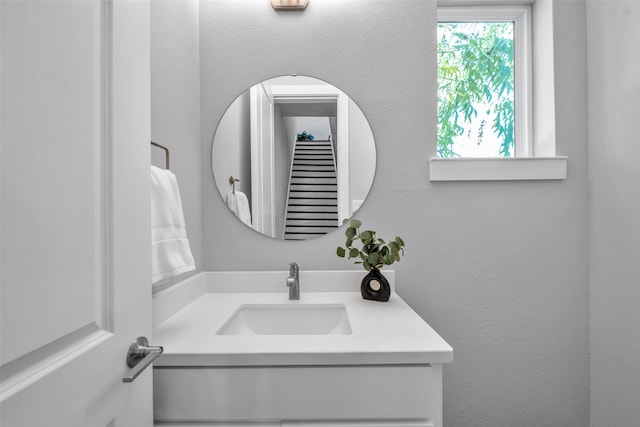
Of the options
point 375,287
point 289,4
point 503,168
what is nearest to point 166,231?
point 375,287

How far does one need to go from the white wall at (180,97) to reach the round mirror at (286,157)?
13cm

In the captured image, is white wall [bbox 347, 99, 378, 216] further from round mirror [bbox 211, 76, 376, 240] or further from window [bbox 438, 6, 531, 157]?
window [bbox 438, 6, 531, 157]

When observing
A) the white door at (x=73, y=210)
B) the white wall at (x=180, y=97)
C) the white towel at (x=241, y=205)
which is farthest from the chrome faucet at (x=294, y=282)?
the white door at (x=73, y=210)

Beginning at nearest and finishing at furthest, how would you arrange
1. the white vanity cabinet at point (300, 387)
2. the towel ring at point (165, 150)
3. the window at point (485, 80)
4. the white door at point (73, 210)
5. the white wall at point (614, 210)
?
the white door at point (73, 210) < the white vanity cabinet at point (300, 387) < the towel ring at point (165, 150) < the white wall at point (614, 210) < the window at point (485, 80)

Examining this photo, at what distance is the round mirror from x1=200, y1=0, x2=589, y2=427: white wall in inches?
2.2

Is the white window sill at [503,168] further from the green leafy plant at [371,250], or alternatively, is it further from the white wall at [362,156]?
the green leafy plant at [371,250]

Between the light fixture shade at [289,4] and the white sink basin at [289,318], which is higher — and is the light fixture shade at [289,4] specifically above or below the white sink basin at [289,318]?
above

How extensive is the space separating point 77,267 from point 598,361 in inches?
68.0

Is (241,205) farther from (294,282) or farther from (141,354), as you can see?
(141,354)

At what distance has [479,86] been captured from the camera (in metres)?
1.64

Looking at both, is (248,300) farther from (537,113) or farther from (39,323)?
(537,113)

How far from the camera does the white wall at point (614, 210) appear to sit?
1243mm

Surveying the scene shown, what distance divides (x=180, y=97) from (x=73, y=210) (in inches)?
34.1

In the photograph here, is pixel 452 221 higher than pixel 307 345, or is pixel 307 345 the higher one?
pixel 452 221
